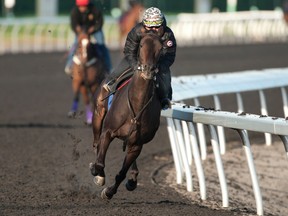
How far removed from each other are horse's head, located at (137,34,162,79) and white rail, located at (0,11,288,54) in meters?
22.5

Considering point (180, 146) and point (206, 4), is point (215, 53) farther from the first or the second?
point (180, 146)

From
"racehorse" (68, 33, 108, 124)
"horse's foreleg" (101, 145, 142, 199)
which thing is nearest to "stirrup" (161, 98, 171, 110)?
"horse's foreleg" (101, 145, 142, 199)

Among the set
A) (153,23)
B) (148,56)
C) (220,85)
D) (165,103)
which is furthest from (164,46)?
(220,85)

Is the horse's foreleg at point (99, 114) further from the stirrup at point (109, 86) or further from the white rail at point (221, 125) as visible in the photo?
the white rail at point (221, 125)

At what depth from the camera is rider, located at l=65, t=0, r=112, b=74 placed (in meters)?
15.0

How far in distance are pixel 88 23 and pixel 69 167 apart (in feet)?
16.0

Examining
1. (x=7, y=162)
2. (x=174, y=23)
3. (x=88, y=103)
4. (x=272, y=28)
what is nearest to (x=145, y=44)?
(x=7, y=162)

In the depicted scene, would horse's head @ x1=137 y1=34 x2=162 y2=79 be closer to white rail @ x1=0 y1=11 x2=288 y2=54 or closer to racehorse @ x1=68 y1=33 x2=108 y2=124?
racehorse @ x1=68 y1=33 x2=108 y2=124

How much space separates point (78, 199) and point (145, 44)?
165cm

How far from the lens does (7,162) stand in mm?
10797

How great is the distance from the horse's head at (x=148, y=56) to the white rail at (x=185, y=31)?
22.5 meters

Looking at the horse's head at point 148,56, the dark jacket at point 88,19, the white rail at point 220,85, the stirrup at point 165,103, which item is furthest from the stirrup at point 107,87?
the dark jacket at point 88,19

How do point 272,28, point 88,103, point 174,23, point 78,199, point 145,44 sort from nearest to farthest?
point 145,44, point 78,199, point 88,103, point 174,23, point 272,28

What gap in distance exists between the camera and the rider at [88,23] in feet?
49.2
